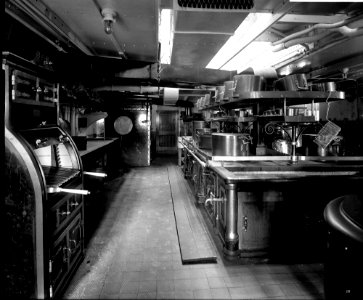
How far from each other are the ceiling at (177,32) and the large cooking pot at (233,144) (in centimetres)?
125

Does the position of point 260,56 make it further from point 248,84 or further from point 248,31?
point 248,84

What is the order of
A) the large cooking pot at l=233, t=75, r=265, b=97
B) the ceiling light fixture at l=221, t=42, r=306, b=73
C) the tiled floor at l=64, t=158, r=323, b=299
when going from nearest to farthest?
the tiled floor at l=64, t=158, r=323, b=299 < the large cooking pot at l=233, t=75, r=265, b=97 < the ceiling light fixture at l=221, t=42, r=306, b=73

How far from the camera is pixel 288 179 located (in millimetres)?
2682

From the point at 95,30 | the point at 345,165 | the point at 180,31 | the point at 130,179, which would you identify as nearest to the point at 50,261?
the point at 180,31

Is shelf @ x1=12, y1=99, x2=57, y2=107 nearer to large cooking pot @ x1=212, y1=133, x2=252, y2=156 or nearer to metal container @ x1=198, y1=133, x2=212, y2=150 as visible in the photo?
large cooking pot @ x1=212, y1=133, x2=252, y2=156

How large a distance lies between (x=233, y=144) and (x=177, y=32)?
151 centimetres

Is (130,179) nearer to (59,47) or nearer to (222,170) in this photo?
(59,47)

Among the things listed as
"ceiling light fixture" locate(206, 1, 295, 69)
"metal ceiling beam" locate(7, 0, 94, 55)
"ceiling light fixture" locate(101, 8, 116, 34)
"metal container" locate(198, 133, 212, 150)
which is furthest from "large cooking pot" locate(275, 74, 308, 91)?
"metal ceiling beam" locate(7, 0, 94, 55)

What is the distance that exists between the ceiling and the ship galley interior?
0.02 metres

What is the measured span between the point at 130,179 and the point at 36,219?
537cm

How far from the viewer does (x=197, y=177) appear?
4988 mm

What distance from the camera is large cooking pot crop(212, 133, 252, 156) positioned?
3.30 meters

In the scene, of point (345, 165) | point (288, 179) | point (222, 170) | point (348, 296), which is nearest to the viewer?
point (348, 296)

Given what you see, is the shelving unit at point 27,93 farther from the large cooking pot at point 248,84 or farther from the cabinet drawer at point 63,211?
the large cooking pot at point 248,84
